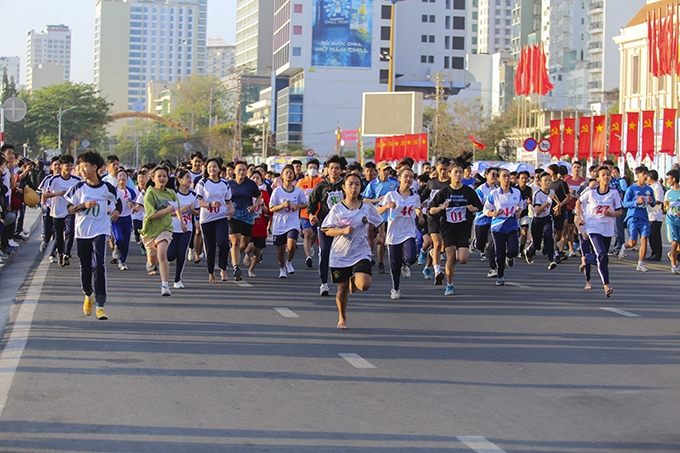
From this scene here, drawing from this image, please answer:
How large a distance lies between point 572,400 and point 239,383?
2.57 meters

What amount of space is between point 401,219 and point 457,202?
0.86 meters

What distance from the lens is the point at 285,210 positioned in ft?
44.1

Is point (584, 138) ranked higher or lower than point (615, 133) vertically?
lower

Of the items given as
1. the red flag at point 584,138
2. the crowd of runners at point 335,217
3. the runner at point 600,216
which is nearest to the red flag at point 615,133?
the red flag at point 584,138

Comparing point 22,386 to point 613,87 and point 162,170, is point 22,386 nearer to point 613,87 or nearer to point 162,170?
point 162,170

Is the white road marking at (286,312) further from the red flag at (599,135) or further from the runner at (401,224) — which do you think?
the red flag at (599,135)

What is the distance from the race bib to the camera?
38.8 ft

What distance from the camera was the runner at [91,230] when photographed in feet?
29.6

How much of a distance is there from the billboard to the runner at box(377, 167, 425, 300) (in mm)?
102335

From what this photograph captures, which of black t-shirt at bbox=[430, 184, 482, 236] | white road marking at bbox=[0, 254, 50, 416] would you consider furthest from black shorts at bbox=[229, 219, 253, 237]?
black t-shirt at bbox=[430, 184, 482, 236]

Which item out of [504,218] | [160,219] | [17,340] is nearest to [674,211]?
[504,218]

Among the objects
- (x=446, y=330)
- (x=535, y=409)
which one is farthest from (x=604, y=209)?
(x=535, y=409)

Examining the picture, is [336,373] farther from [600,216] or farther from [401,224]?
[600,216]

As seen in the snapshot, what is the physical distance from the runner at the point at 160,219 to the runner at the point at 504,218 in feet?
16.3
